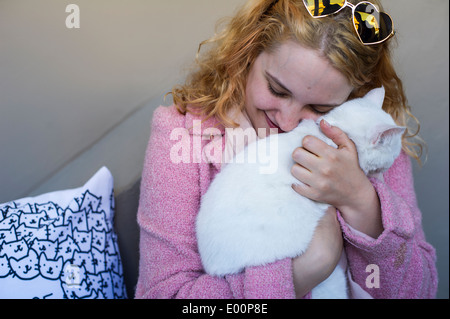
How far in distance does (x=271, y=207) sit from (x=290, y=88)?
299 millimetres

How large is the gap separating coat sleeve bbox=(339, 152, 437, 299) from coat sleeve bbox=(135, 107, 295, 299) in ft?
1.17

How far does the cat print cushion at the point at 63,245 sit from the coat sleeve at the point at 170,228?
0.41 ft

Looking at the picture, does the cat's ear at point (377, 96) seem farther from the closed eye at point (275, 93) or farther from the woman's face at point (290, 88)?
the closed eye at point (275, 93)

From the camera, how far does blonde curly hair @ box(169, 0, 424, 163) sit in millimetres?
901

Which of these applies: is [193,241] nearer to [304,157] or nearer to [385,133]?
[304,157]

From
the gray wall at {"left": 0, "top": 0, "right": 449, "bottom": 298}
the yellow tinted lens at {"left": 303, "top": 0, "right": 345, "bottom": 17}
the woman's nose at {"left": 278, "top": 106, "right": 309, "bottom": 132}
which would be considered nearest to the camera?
the gray wall at {"left": 0, "top": 0, "right": 449, "bottom": 298}

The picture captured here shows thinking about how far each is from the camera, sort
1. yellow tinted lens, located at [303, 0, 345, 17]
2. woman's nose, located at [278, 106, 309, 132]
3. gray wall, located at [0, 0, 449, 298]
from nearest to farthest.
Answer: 1. gray wall, located at [0, 0, 449, 298]
2. yellow tinted lens, located at [303, 0, 345, 17]
3. woman's nose, located at [278, 106, 309, 132]

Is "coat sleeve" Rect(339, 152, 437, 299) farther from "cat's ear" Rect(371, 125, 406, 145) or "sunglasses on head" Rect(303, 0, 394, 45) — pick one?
"sunglasses on head" Rect(303, 0, 394, 45)

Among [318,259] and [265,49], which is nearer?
[318,259]

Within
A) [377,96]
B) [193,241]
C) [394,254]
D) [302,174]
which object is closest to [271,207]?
[302,174]

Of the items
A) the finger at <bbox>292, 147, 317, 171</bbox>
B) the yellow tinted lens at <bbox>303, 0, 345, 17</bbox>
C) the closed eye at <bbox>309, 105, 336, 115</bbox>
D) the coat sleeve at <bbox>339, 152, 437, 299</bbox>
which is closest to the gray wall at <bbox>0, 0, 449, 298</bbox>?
the yellow tinted lens at <bbox>303, 0, 345, 17</bbox>

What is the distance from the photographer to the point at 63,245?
0.94m

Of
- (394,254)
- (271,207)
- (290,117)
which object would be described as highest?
(290,117)

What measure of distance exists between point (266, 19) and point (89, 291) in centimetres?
85
